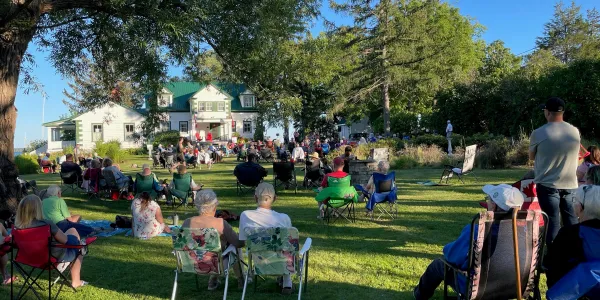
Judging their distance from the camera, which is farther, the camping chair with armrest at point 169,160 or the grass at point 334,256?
the camping chair with armrest at point 169,160

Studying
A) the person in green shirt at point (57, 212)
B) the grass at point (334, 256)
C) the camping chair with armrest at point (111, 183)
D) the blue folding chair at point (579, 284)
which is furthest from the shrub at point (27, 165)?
the blue folding chair at point (579, 284)

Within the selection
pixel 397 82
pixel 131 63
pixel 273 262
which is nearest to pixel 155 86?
pixel 131 63

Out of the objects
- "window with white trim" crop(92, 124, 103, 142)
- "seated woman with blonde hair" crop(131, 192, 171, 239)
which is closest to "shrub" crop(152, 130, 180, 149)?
"window with white trim" crop(92, 124, 103, 142)

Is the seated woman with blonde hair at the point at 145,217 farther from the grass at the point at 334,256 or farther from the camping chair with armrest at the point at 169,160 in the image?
the camping chair with armrest at the point at 169,160

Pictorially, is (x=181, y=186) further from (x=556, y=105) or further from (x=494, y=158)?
(x=494, y=158)

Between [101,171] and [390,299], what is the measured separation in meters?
9.05

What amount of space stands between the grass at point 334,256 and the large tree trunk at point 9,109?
1511mm

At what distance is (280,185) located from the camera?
487 inches

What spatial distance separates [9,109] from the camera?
7.91 m

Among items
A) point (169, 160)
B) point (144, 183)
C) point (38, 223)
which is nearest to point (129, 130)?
point (169, 160)

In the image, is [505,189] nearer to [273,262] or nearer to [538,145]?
[538,145]

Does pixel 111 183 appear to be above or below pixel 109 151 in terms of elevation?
below

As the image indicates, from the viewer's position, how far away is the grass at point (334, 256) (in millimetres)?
4566

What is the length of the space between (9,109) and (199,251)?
5915mm
